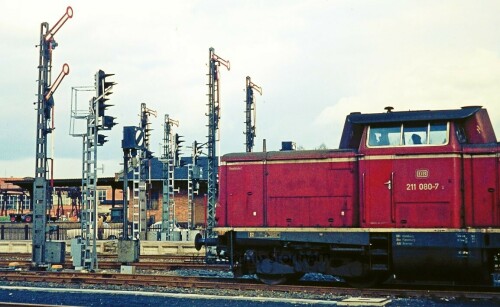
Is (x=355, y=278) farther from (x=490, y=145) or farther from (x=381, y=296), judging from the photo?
(x=490, y=145)

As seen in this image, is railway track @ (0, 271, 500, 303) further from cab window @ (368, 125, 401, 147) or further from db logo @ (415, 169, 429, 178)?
cab window @ (368, 125, 401, 147)

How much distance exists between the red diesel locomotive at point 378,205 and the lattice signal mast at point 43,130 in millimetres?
8185

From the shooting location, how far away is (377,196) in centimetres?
1567

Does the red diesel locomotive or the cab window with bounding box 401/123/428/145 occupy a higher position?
the cab window with bounding box 401/123/428/145

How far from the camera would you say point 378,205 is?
51.2 ft

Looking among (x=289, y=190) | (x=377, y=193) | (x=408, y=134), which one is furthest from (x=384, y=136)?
(x=289, y=190)

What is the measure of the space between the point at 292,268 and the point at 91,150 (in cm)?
846

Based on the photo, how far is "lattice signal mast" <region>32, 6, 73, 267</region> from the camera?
72.7ft

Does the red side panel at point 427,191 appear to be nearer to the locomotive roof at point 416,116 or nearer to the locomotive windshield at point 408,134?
the locomotive windshield at point 408,134

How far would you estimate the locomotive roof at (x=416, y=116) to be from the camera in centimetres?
1518

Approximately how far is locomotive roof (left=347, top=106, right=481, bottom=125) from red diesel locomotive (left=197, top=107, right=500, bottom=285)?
0.08 ft

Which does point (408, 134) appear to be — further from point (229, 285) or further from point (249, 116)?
point (249, 116)

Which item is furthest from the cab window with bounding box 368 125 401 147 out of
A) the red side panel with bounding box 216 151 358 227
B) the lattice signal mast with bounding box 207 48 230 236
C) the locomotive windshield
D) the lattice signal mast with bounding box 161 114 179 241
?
the lattice signal mast with bounding box 161 114 179 241

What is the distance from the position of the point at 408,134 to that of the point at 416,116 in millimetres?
517
